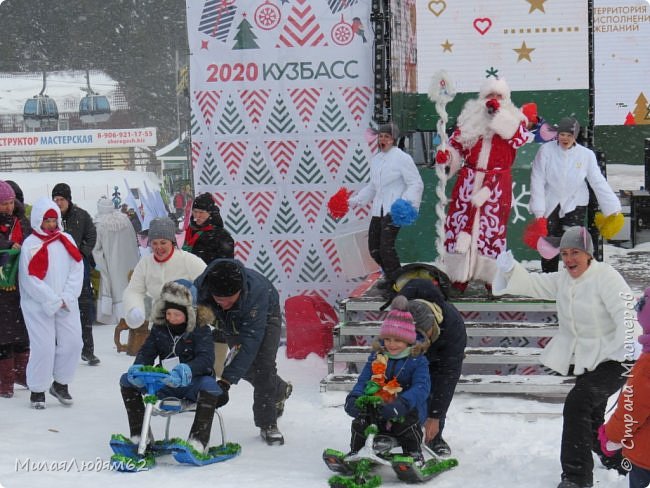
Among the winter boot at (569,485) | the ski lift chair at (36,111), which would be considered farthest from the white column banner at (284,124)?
the ski lift chair at (36,111)

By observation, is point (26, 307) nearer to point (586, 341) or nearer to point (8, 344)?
point (8, 344)

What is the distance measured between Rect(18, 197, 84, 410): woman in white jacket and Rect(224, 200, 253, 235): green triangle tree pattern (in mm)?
2806

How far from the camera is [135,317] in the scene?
6715 mm

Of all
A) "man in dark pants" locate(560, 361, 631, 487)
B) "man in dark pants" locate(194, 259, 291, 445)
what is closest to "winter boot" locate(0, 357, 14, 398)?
"man in dark pants" locate(194, 259, 291, 445)

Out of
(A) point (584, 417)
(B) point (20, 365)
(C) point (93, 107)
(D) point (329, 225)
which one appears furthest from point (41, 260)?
(C) point (93, 107)

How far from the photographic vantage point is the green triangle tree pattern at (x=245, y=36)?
33.6ft

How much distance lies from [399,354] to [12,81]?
4512 cm

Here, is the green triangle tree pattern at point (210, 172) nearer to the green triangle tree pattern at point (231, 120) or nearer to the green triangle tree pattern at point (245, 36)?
the green triangle tree pattern at point (231, 120)

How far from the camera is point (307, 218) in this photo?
1035cm

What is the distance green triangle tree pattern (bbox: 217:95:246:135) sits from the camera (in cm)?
1035

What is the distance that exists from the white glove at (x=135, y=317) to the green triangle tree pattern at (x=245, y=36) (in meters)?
4.13

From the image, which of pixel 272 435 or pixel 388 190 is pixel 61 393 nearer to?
pixel 272 435

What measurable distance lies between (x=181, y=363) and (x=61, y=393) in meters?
1.96

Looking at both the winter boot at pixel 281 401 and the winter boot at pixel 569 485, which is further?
the winter boot at pixel 281 401
